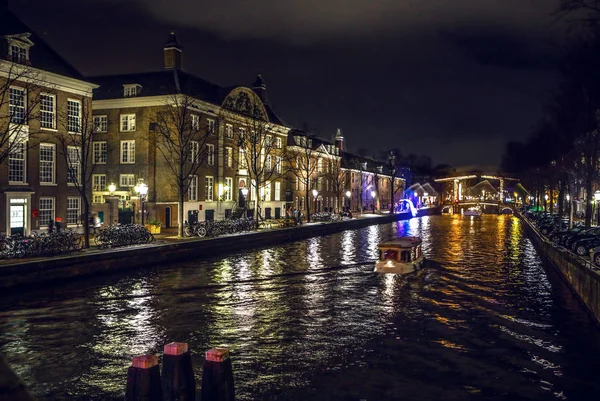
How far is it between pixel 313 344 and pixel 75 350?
6.64 metres

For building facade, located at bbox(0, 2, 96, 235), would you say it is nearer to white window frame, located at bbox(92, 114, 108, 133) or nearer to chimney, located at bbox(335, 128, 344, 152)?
white window frame, located at bbox(92, 114, 108, 133)

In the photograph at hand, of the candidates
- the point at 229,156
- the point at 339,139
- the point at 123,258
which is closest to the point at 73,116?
the point at 123,258

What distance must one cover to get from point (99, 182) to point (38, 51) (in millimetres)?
17773

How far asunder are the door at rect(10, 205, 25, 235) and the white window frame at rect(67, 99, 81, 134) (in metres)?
7.53

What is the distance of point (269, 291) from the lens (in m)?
23.9

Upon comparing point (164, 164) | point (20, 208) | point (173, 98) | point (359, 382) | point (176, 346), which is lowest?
point (359, 382)

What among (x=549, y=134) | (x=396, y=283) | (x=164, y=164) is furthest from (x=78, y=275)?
(x=549, y=134)

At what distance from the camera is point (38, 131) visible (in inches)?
1476

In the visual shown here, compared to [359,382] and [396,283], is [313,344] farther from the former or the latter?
[396,283]

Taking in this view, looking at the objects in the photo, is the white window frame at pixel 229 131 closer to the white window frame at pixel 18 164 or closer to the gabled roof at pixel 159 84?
the gabled roof at pixel 159 84

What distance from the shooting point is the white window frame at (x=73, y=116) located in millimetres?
41500

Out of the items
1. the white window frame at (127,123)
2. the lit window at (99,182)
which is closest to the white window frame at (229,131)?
the white window frame at (127,123)

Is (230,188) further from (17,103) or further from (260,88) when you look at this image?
(17,103)

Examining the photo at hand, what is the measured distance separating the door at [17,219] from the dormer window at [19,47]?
32.3 ft
